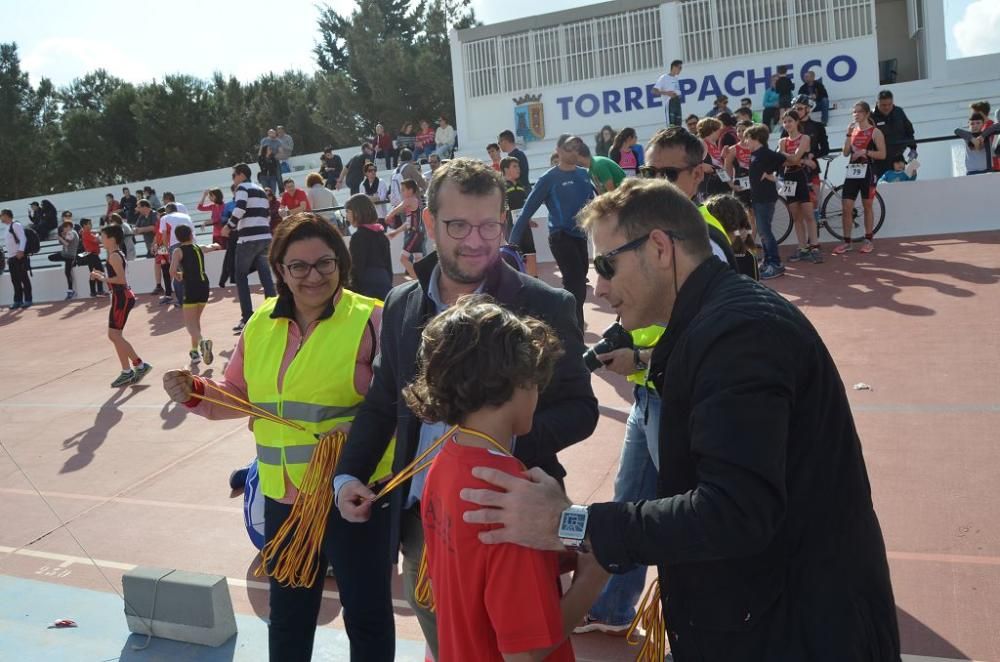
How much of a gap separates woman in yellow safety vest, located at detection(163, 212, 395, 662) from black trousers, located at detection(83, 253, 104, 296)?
15.3 m

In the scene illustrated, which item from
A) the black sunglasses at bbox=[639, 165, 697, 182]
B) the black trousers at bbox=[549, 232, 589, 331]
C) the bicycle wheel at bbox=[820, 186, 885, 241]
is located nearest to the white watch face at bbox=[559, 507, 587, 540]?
the black sunglasses at bbox=[639, 165, 697, 182]

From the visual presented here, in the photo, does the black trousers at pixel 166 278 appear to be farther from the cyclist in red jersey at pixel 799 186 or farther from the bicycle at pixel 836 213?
the cyclist in red jersey at pixel 799 186

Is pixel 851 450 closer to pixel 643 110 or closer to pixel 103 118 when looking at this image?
pixel 643 110

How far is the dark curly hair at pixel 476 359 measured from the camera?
2000 mm

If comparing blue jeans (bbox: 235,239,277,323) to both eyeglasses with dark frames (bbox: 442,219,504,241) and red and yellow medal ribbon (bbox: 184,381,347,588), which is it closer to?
red and yellow medal ribbon (bbox: 184,381,347,588)

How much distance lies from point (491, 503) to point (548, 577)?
20 cm

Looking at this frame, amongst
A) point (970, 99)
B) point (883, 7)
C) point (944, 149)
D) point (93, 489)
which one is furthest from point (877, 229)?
point (883, 7)

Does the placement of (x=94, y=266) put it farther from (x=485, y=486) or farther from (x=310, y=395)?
(x=485, y=486)

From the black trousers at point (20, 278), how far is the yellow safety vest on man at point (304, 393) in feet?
58.6

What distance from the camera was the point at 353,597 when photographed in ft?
9.61

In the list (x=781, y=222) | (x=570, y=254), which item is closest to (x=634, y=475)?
(x=570, y=254)

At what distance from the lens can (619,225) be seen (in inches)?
79.2

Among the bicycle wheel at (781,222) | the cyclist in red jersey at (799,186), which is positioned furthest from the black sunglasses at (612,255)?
the bicycle wheel at (781,222)

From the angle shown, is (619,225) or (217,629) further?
(217,629)
